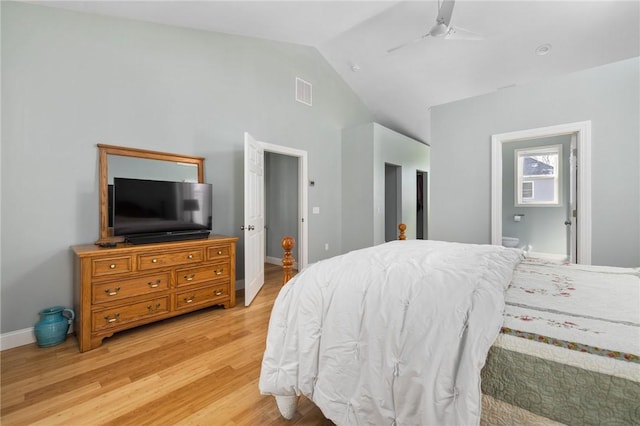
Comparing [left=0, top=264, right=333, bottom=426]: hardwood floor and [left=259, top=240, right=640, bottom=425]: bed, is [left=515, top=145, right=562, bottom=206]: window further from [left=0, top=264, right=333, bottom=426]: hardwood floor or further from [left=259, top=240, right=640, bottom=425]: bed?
[left=0, top=264, right=333, bottom=426]: hardwood floor

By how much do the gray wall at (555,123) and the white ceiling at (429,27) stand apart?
0.59 m

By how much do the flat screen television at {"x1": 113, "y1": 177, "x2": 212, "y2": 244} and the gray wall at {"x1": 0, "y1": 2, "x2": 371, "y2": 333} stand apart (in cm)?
34

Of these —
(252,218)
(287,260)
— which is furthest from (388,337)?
(252,218)

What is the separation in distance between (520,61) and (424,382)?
4483mm

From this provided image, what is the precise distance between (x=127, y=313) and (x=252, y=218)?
1.46 metres

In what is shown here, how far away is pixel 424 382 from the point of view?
0.93 m

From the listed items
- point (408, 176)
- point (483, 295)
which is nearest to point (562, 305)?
point (483, 295)

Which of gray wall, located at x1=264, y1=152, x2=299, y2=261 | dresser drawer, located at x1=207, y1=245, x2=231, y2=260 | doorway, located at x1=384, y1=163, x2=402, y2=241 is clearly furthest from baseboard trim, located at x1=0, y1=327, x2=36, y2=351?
doorway, located at x1=384, y1=163, x2=402, y2=241

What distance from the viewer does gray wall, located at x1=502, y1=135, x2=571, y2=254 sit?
4836 millimetres

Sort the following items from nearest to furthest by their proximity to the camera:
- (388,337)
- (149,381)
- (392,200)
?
(388,337), (149,381), (392,200)

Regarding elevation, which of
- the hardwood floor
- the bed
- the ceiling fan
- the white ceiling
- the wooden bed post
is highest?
the white ceiling

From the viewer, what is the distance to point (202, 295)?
2746 mm

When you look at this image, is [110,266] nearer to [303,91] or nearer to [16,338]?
[16,338]

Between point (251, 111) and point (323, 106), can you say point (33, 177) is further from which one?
point (323, 106)
